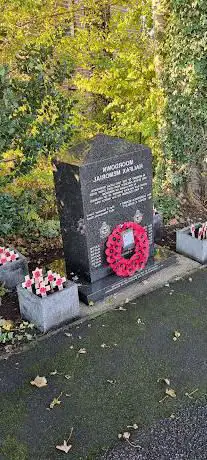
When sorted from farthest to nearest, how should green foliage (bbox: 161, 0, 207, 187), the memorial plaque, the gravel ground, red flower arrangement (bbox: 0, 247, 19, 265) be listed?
1. green foliage (bbox: 161, 0, 207, 187)
2. red flower arrangement (bbox: 0, 247, 19, 265)
3. the memorial plaque
4. the gravel ground

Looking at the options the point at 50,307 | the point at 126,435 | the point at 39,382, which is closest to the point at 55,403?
the point at 39,382

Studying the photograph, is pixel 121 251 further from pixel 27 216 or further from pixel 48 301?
pixel 27 216

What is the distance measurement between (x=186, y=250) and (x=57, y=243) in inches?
84.5

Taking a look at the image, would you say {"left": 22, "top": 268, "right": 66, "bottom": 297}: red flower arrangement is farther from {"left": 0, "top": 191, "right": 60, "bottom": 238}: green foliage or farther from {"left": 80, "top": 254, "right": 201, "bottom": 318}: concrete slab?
{"left": 0, "top": 191, "right": 60, "bottom": 238}: green foliage

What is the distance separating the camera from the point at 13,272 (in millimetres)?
5879

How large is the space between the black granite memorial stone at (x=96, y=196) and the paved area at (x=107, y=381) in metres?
0.77

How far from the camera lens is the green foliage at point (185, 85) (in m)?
7.32

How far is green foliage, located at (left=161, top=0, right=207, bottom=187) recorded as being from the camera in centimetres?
732

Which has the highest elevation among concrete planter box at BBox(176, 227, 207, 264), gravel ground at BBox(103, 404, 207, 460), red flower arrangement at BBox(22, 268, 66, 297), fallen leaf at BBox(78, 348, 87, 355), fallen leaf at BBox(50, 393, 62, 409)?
red flower arrangement at BBox(22, 268, 66, 297)

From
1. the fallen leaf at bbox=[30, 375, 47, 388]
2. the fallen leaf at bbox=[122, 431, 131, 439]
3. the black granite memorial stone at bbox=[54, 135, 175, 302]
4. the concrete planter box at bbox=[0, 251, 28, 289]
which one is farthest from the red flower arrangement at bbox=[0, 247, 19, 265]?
the fallen leaf at bbox=[122, 431, 131, 439]

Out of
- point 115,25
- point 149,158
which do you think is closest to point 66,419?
point 149,158

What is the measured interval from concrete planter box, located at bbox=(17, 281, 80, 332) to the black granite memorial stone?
1.47ft

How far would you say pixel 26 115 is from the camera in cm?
572

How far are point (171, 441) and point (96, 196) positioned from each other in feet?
9.63
